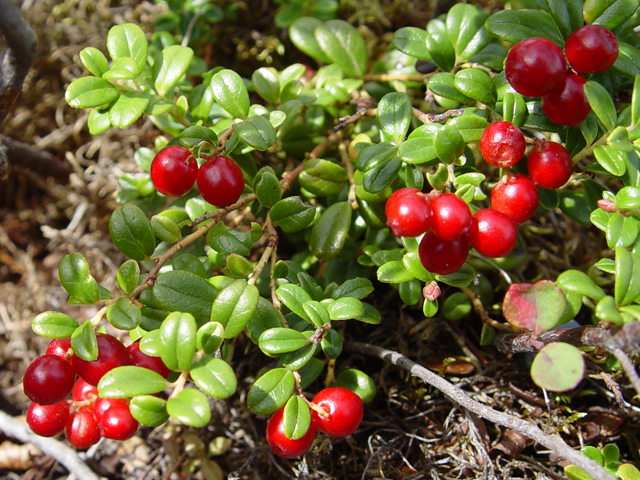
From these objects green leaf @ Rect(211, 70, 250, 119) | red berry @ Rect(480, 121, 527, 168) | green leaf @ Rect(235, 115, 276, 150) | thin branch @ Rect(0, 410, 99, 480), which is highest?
green leaf @ Rect(211, 70, 250, 119)

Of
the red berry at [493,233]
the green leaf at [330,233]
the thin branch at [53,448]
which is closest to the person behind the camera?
the red berry at [493,233]

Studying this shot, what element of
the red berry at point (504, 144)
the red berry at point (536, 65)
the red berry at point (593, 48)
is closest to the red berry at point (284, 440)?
the red berry at point (504, 144)

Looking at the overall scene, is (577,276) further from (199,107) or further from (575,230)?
(199,107)

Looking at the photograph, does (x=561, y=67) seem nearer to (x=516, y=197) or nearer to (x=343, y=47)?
(x=516, y=197)

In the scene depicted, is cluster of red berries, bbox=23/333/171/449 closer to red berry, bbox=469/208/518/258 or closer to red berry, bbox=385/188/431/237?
red berry, bbox=385/188/431/237

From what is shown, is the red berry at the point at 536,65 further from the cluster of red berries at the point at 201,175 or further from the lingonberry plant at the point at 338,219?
the cluster of red berries at the point at 201,175

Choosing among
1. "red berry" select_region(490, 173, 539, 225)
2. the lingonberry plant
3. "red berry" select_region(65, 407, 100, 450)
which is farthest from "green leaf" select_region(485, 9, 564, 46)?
"red berry" select_region(65, 407, 100, 450)

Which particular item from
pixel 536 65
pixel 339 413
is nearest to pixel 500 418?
pixel 339 413
